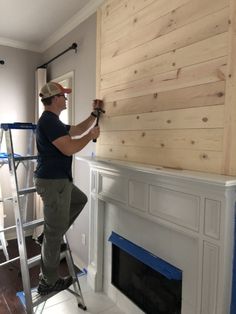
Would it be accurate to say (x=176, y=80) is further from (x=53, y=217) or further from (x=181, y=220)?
(x=53, y=217)

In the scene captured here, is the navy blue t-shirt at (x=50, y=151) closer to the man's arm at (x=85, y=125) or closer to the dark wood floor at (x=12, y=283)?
the man's arm at (x=85, y=125)

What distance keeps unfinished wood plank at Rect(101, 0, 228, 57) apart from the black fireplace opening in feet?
4.82

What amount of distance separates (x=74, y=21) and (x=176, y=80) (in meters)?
1.80

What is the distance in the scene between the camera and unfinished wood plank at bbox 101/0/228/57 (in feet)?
4.65

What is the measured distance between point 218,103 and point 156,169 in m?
0.50

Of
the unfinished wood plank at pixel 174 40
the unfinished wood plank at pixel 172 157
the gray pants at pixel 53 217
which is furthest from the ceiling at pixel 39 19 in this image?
the gray pants at pixel 53 217

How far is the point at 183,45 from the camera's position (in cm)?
154

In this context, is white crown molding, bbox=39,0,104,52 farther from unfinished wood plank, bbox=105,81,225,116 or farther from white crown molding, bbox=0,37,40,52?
unfinished wood plank, bbox=105,81,225,116

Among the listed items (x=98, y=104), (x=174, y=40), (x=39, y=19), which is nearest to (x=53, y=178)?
(x=98, y=104)

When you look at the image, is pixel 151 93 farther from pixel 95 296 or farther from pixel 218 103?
pixel 95 296

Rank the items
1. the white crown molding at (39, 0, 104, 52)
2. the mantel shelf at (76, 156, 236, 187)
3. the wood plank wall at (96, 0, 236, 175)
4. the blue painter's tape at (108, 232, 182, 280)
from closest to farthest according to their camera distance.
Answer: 1. the mantel shelf at (76, 156, 236, 187)
2. the wood plank wall at (96, 0, 236, 175)
3. the blue painter's tape at (108, 232, 182, 280)
4. the white crown molding at (39, 0, 104, 52)

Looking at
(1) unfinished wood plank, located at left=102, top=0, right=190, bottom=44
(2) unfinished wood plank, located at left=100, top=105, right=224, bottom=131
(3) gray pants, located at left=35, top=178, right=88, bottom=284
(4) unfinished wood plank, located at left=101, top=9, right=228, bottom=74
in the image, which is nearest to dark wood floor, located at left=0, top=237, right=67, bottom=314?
(3) gray pants, located at left=35, top=178, right=88, bottom=284

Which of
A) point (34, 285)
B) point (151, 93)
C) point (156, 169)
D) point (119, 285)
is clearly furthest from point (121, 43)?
point (34, 285)

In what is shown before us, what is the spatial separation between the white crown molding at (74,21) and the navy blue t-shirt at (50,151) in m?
1.31
